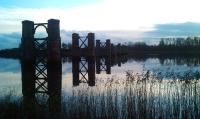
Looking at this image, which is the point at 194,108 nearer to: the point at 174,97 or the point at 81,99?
the point at 174,97

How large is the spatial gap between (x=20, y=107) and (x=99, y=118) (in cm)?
194

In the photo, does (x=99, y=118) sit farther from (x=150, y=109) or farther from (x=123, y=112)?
(x=150, y=109)

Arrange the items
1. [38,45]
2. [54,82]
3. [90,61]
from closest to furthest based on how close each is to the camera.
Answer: [54,82] → [38,45] → [90,61]

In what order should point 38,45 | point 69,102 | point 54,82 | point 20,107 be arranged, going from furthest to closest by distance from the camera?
1. point 38,45
2. point 54,82
3. point 69,102
4. point 20,107

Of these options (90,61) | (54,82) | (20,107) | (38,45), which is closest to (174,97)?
(20,107)

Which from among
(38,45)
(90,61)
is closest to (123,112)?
(38,45)

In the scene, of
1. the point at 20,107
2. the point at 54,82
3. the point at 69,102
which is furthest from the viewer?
the point at 54,82

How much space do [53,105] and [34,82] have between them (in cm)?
852

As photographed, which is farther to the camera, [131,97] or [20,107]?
[131,97]

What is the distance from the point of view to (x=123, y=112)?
10297mm

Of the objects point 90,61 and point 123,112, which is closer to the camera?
→ point 123,112

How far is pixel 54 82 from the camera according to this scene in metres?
18.4

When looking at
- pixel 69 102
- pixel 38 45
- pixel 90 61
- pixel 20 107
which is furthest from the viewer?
pixel 90 61

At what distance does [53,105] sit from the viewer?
33.8ft
